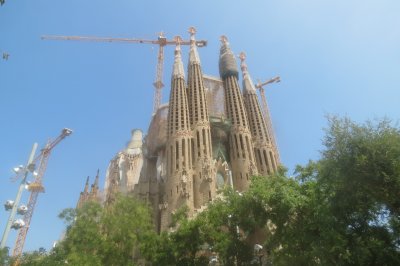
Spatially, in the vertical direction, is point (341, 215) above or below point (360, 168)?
below

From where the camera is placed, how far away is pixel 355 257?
11336mm

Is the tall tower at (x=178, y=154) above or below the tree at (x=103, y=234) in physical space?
above

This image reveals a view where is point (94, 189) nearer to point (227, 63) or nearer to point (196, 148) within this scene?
point (196, 148)

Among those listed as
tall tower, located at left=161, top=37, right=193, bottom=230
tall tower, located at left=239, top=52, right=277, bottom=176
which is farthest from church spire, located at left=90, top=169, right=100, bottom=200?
tall tower, located at left=239, top=52, right=277, bottom=176

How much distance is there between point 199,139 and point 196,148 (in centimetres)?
119

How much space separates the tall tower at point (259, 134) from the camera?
38.7 metres

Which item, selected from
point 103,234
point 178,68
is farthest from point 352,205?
point 178,68

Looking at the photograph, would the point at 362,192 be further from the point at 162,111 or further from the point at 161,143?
the point at 162,111

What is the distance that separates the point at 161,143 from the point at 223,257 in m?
26.6

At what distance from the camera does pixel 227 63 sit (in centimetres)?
4912

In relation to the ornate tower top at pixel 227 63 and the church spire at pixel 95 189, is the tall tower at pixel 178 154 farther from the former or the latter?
the church spire at pixel 95 189

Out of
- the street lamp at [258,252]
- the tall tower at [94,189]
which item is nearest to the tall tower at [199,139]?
the street lamp at [258,252]

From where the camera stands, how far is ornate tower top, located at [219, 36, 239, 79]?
47.8 meters

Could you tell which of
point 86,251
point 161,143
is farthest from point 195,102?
point 86,251
